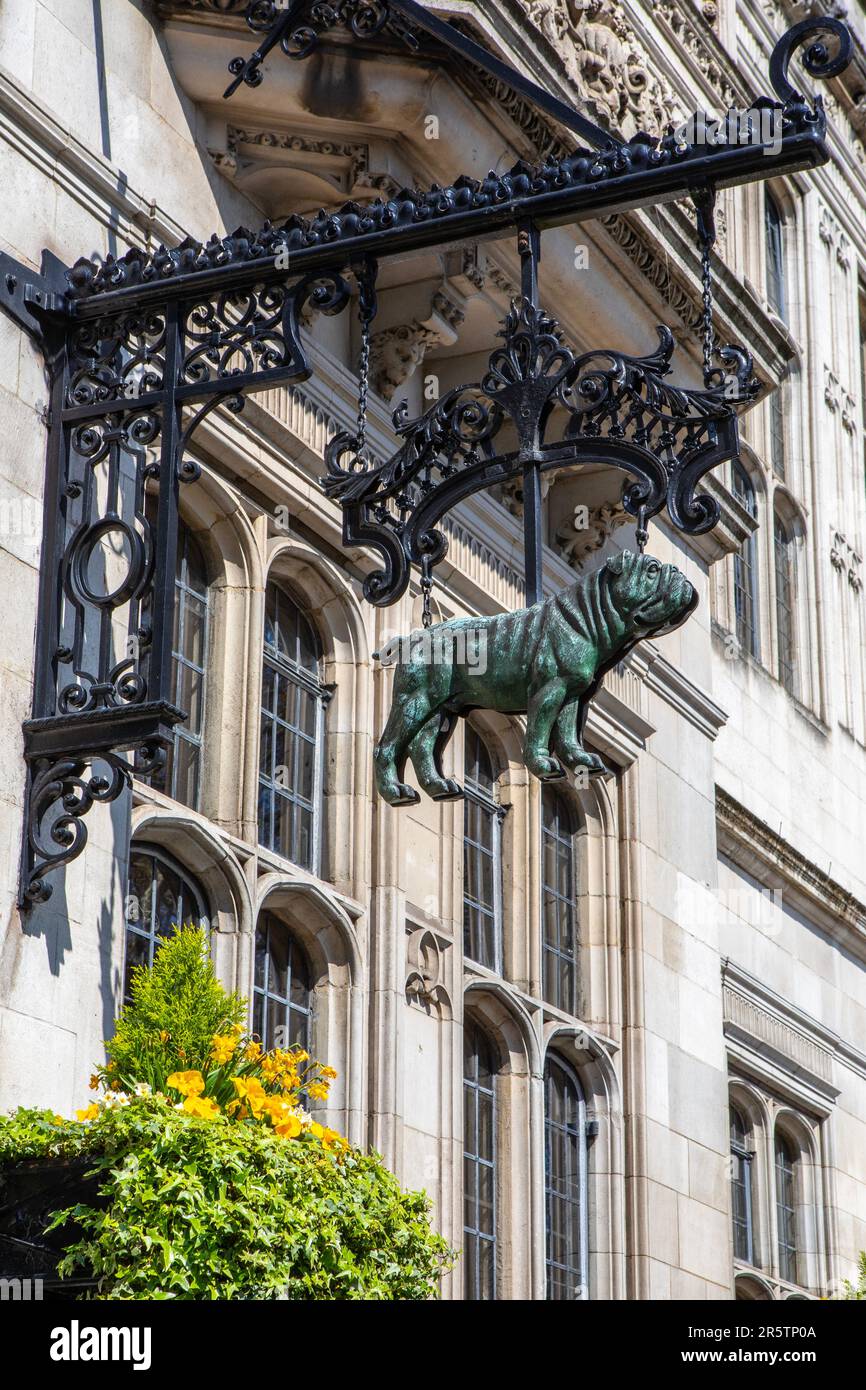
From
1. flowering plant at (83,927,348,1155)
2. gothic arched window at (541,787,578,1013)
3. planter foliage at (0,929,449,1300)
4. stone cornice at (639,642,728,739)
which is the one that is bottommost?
planter foliage at (0,929,449,1300)

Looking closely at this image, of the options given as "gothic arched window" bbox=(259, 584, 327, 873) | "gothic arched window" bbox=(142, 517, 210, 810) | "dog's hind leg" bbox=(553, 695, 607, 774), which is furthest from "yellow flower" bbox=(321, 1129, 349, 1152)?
"gothic arched window" bbox=(259, 584, 327, 873)

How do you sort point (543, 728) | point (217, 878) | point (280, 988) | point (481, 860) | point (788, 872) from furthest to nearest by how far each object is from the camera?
point (788, 872) < point (481, 860) < point (280, 988) < point (217, 878) < point (543, 728)

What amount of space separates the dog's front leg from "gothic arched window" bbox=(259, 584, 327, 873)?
143 inches

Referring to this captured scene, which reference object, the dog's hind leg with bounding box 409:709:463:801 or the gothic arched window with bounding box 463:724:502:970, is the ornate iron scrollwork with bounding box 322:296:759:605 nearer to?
the dog's hind leg with bounding box 409:709:463:801

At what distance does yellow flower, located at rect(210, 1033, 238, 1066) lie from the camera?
322 inches

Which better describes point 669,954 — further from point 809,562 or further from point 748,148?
point 809,562

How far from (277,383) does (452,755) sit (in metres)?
4.35

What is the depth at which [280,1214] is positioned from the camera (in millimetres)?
7484

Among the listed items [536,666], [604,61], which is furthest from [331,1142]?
[604,61]

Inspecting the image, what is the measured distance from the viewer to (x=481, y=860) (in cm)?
1395

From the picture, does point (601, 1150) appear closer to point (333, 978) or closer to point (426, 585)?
point (333, 978)

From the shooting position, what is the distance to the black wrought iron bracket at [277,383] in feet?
29.6

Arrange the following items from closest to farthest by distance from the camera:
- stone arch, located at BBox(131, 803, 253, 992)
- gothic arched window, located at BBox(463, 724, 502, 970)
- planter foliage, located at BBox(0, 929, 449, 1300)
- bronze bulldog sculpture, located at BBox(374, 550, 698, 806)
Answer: planter foliage, located at BBox(0, 929, 449, 1300)
bronze bulldog sculpture, located at BBox(374, 550, 698, 806)
stone arch, located at BBox(131, 803, 253, 992)
gothic arched window, located at BBox(463, 724, 502, 970)
